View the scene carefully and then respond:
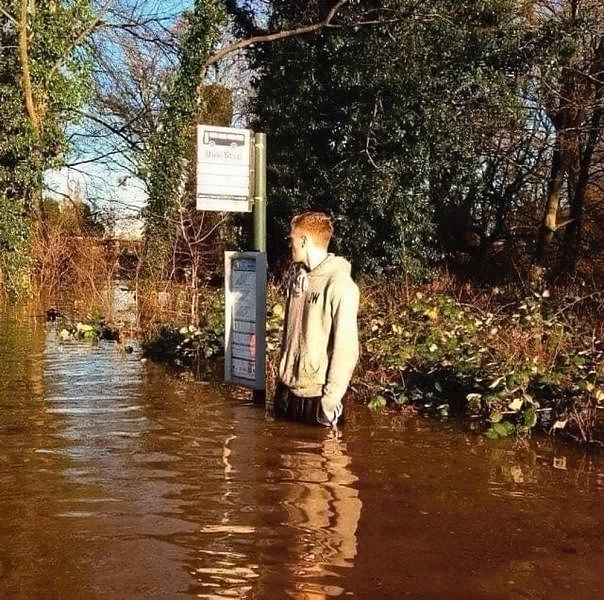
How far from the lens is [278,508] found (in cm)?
532

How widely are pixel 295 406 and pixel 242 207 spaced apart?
6.97 feet

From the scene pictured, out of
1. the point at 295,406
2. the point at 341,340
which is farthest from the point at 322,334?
the point at 295,406

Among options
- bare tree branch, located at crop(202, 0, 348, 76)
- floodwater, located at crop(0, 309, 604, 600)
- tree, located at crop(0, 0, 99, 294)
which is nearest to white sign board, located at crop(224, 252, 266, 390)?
floodwater, located at crop(0, 309, 604, 600)

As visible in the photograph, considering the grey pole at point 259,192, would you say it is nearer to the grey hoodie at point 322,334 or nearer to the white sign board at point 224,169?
the white sign board at point 224,169

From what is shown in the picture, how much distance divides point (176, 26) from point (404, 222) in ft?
33.3

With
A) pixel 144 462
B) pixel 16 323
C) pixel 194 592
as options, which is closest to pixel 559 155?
pixel 16 323

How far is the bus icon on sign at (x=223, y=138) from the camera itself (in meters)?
8.09

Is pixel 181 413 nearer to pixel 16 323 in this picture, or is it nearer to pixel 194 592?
pixel 194 592

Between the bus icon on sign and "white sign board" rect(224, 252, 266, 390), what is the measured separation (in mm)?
1038

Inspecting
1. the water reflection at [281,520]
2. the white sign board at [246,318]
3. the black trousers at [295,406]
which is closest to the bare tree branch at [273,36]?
the white sign board at [246,318]

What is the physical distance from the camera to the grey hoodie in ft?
21.4

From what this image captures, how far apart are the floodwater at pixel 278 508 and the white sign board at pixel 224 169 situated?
6.38 feet

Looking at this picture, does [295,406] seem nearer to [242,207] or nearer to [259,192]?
[242,207]

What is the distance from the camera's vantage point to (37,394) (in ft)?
29.3
